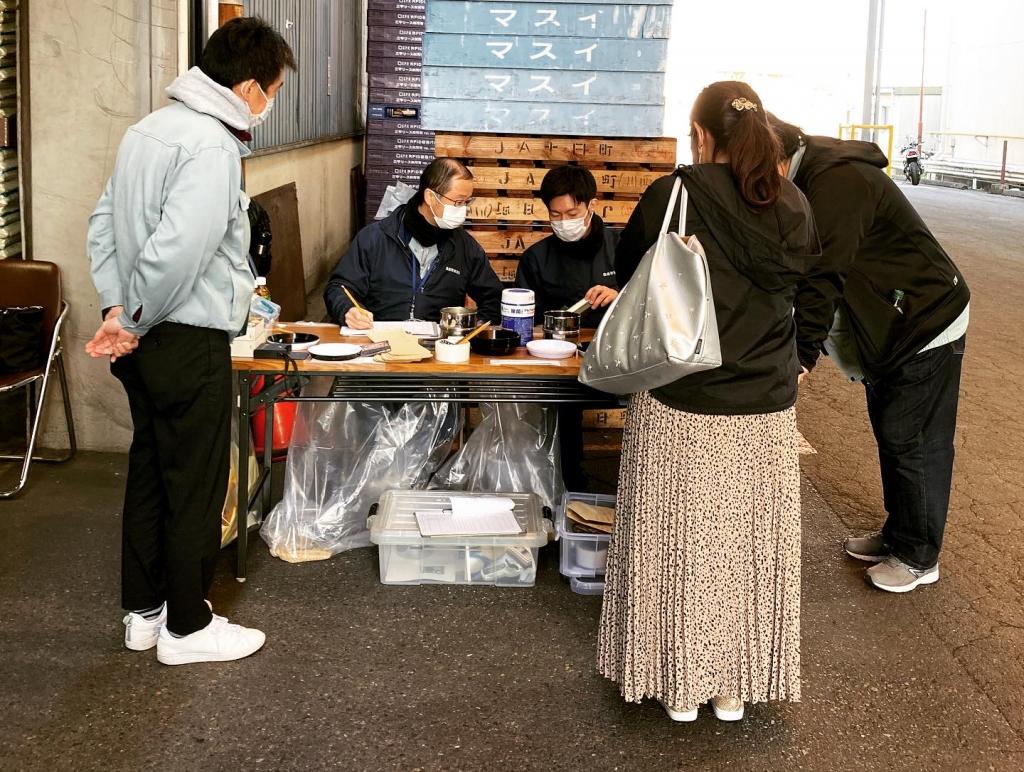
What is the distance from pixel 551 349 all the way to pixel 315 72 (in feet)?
24.0

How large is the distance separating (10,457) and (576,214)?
9.61 ft

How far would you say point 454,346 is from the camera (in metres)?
3.87

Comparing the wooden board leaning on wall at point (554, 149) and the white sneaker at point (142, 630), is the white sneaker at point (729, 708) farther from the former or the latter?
the wooden board leaning on wall at point (554, 149)

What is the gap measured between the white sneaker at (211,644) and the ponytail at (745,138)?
2.11 meters

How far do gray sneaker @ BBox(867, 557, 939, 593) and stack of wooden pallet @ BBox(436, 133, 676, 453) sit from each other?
2.69 meters

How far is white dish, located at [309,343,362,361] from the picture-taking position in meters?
3.86

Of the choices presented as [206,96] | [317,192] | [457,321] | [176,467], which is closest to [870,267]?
[457,321]

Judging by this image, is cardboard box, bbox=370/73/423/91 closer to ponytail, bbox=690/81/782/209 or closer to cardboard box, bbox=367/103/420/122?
cardboard box, bbox=367/103/420/122

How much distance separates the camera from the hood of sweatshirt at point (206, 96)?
9.60 feet

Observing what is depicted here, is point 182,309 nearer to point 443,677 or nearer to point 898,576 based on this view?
point 443,677

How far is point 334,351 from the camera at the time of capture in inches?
153

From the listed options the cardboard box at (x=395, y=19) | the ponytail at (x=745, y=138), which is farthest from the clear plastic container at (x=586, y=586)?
the cardboard box at (x=395, y=19)

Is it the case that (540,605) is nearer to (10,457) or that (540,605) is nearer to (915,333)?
(915,333)

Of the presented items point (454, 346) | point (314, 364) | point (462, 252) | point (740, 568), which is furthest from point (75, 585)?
point (740, 568)
